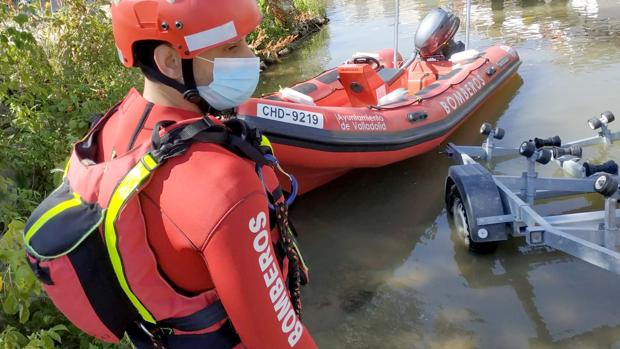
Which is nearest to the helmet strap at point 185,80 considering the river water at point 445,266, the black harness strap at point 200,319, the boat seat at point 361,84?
the black harness strap at point 200,319

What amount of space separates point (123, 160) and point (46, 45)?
4425 millimetres

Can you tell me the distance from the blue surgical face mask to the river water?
2.09 m

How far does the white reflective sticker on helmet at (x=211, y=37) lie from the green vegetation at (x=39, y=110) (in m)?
1.34

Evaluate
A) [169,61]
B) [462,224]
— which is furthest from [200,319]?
[462,224]

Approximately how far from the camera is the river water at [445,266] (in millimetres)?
3027

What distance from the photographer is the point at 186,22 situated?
1236 mm

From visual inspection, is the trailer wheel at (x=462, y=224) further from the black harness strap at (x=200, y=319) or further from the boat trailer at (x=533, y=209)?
the black harness strap at (x=200, y=319)

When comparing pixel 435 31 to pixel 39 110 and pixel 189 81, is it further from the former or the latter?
pixel 189 81

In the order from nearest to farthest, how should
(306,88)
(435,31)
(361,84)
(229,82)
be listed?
(229,82) → (361,84) → (306,88) → (435,31)

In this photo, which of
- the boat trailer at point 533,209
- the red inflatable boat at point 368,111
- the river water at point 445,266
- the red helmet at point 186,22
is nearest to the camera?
the red helmet at point 186,22

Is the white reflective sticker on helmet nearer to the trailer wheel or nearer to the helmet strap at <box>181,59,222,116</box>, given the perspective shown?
the helmet strap at <box>181,59,222,116</box>

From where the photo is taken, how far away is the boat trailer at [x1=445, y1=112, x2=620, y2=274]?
2.92 metres

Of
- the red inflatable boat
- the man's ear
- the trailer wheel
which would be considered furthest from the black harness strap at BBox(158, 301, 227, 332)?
the red inflatable boat

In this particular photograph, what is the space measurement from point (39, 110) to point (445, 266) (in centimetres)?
368
